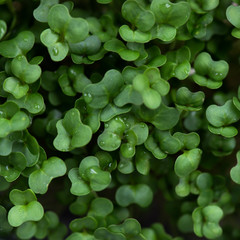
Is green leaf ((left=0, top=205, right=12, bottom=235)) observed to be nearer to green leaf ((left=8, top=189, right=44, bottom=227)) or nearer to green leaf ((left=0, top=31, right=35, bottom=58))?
green leaf ((left=8, top=189, right=44, bottom=227))

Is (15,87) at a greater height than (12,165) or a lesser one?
greater

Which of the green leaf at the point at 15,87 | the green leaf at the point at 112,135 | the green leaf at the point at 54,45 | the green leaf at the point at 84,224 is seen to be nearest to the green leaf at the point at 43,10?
the green leaf at the point at 54,45

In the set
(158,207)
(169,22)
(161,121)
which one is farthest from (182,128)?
(158,207)

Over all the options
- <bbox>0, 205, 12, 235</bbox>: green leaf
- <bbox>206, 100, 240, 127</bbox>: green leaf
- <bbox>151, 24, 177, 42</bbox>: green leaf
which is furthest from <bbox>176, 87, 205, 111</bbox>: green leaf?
<bbox>0, 205, 12, 235</bbox>: green leaf

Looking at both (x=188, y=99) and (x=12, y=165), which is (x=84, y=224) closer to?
(x=12, y=165)

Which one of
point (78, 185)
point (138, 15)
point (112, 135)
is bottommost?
point (78, 185)

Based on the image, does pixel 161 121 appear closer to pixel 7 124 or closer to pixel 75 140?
pixel 75 140

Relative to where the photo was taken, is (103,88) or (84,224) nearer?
(103,88)

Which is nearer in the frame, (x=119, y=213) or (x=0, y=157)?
(x=0, y=157)

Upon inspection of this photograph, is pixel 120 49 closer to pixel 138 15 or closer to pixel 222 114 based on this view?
pixel 138 15

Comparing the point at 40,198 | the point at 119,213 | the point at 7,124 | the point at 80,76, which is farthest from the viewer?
the point at 40,198

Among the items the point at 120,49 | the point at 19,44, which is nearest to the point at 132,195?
the point at 120,49
